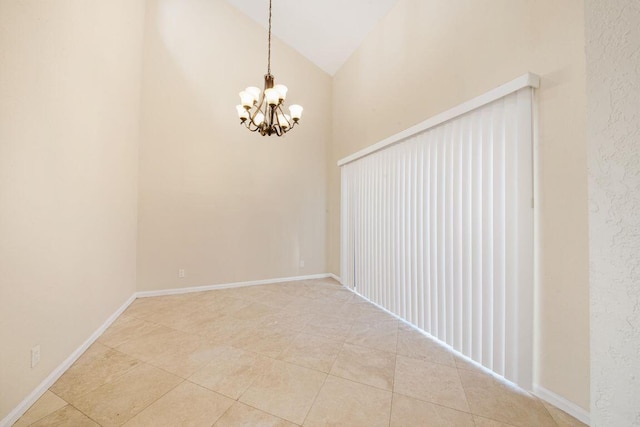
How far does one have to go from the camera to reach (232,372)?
1936mm

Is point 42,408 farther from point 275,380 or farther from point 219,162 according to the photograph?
point 219,162

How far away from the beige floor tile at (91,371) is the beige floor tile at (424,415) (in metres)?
2.03

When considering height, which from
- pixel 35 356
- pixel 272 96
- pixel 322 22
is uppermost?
pixel 322 22

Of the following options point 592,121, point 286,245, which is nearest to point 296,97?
point 286,245

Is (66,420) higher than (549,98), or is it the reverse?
(549,98)

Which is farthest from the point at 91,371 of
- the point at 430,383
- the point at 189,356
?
the point at 430,383

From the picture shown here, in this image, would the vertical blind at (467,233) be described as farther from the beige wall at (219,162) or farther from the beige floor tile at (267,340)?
the beige wall at (219,162)

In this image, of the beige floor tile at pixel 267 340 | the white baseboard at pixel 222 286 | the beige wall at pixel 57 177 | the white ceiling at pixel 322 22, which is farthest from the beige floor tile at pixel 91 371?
the white ceiling at pixel 322 22

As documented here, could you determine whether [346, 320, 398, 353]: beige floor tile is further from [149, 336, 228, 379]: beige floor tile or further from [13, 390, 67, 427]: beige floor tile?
[13, 390, 67, 427]: beige floor tile

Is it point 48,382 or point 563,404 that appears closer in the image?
point 563,404

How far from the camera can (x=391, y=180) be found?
10.4 feet

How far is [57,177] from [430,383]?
10.4 ft

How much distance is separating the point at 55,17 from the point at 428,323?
13.4ft

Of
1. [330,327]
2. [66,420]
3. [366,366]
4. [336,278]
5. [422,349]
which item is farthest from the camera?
[336,278]
